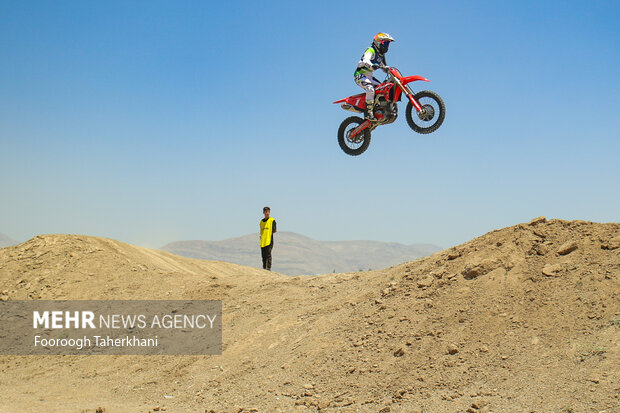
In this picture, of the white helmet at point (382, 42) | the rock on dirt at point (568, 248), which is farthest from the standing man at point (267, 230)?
the rock on dirt at point (568, 248)

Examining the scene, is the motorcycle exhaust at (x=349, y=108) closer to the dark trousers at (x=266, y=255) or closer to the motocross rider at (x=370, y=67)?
the motocross rider at (x=370, y=67)

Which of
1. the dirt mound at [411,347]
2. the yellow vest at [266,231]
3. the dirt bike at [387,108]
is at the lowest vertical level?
the dirt mound at [411,347]

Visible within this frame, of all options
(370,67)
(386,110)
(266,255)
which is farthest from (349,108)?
(266,255)

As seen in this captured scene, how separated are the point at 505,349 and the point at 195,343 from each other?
5.88 metres

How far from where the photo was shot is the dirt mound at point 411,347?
6.45 meters

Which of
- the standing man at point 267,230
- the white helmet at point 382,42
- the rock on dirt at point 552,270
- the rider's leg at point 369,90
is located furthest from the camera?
the standing man at point 267,230

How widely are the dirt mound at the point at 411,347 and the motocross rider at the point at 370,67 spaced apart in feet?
12.5

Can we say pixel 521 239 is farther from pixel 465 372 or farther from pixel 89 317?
pixel 89 317

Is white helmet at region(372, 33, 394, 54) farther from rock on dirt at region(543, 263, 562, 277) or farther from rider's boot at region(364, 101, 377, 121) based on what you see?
rock on dirt at region(543, 263, 562, 277)

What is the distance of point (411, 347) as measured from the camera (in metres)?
7.61

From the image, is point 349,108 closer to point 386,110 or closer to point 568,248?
point 386,110

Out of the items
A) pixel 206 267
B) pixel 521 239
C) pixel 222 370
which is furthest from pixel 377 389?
pixel 206 267

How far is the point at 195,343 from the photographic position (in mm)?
10281

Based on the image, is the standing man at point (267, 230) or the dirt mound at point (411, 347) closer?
the dirt mound at point (411, 347)
